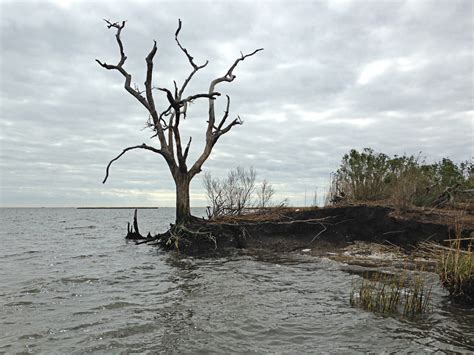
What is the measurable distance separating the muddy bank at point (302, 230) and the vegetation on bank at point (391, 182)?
1.69 metres

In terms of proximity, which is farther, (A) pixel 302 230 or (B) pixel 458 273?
(A) pixel 302 230

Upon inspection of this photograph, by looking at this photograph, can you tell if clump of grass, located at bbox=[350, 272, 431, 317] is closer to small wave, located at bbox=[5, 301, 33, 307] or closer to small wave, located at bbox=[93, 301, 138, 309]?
small wave, located at bbox=[93, 301, 138, 309]

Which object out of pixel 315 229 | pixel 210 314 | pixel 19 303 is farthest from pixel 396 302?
pixel 315 229

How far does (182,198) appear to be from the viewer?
15.8 metres

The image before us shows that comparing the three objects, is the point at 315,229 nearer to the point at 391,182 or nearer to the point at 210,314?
the point at 391,182

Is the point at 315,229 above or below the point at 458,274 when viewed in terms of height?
above

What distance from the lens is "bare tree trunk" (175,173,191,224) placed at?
1558 centimetres

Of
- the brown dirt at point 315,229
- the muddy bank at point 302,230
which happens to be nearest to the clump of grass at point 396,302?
the brown dirt at point 315,229

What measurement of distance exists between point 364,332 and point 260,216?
33.0 feet

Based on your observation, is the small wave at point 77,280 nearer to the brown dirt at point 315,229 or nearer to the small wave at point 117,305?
the small wave at point 117,305

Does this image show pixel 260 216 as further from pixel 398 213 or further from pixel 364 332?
pixel 364 332

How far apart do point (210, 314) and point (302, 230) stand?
848 cm

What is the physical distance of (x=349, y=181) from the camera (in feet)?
59.0

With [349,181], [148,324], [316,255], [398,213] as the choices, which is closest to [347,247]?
[316,255]
